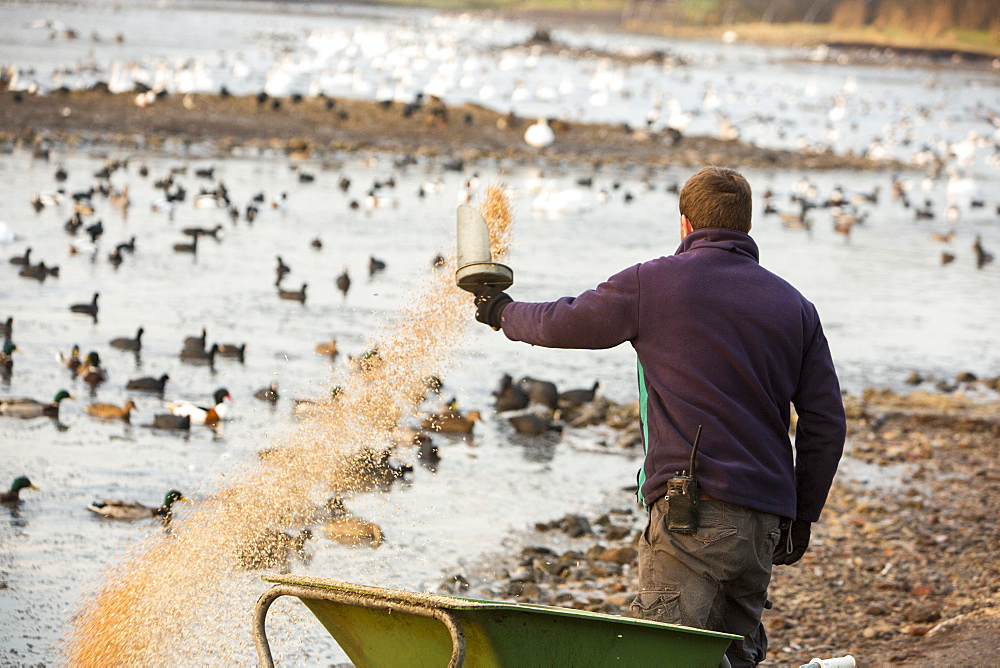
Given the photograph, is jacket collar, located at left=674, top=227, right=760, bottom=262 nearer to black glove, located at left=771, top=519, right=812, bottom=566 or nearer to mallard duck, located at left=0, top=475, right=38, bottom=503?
black glove, located at left=771, top=519, right=812, bottom=566

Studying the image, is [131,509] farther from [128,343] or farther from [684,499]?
[684,499]

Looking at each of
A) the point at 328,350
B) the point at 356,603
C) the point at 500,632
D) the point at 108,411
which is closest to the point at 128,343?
the point at 108,411

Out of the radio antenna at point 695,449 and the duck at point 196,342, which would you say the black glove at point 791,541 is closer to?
the radio antenna at point 695,449

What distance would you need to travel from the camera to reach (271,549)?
730cm

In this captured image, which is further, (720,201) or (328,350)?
(328,350)

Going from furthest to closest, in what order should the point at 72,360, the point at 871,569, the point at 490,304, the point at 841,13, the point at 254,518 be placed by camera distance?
the point at 841,13
the point at 72,360
the point at 871,569
the point at 254,518
the point at 490,304

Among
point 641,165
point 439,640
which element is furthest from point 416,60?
point 439,640

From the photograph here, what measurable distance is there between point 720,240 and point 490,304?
912 mm

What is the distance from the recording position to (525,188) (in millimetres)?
25672

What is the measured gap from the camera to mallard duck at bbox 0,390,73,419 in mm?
9930

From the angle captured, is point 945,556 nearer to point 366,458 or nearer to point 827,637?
point 827,637

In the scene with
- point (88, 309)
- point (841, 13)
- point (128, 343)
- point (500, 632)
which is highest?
point (841, 13)

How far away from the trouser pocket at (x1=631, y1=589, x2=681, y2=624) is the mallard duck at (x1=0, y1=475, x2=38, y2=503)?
19.0ft

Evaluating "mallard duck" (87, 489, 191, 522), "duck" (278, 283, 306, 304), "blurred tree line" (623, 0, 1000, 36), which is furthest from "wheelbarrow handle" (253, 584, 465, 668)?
"blurred tree line" (623, 0, 1000, 36)
